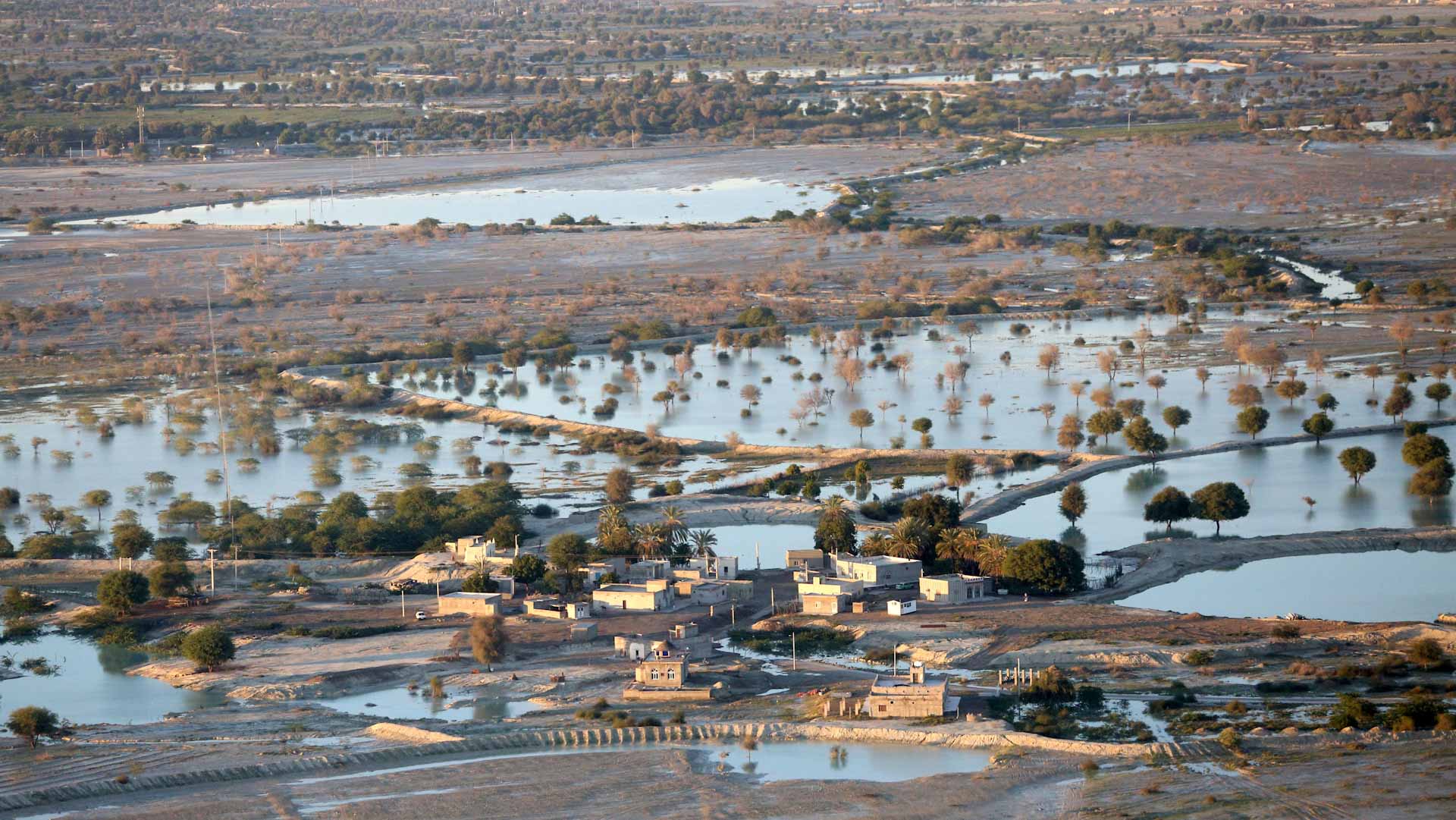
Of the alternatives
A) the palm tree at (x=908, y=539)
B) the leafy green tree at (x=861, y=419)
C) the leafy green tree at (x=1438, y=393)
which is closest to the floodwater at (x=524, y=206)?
the leafy green tree at (x=861, y=419)

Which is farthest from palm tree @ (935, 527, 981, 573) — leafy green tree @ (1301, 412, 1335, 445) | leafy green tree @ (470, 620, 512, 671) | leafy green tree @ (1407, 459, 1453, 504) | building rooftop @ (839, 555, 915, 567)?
leafy green tree @ (1301, 412, 1335, 445)

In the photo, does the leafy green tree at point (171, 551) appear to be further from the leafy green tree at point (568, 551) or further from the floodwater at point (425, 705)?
the floodwater at point (425, 705)

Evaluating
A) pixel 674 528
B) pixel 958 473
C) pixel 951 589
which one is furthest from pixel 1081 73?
pixel 951 589

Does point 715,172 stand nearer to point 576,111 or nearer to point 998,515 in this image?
point 576,111

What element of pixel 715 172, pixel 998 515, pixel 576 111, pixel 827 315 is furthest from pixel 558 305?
pixel 576 111

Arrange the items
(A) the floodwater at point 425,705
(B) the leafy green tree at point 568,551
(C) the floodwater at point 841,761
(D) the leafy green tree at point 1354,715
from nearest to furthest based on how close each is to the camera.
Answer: (C) the floodwater at point 841,761 < (D) the leafy green tree at point 1354,715 < (A) the floodwater at point 425,705 < (B) the leafy green tree at point 568,551

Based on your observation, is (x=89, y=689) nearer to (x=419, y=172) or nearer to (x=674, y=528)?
(x=674, y=528)

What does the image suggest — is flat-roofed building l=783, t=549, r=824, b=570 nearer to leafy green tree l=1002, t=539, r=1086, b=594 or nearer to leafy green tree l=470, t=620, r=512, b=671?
leafy green tree l=1002, t=539, r=1086, b=594
